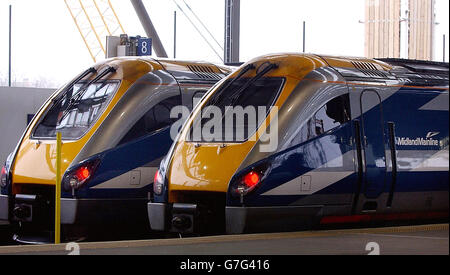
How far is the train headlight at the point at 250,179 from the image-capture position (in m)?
11.6

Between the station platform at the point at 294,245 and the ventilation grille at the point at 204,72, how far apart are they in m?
4.07

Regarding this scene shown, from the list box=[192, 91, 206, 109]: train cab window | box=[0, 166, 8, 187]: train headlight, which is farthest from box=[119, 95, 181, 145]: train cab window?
box=[0, 166, 8, 187]: train headlight

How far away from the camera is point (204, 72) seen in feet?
48.0

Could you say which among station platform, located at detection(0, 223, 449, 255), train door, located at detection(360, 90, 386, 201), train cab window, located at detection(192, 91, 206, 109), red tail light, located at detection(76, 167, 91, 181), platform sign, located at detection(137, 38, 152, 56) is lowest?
station platform, located at detection(0, 223, 449, 255)

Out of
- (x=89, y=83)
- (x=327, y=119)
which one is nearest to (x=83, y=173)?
(x=89, y=83)

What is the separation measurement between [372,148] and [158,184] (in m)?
2.73

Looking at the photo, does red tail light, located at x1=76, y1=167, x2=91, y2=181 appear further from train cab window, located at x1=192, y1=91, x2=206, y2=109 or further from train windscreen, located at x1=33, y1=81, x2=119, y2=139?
train cab window, located at x1=192, y1=91, x2=206, y2=109

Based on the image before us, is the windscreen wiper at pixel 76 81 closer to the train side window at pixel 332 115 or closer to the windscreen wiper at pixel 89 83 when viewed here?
the windscreen wiper at pixel 89 83

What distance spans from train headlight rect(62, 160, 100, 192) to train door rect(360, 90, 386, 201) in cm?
367

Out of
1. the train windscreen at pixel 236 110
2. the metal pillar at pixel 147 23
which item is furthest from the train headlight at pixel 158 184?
the metal pillar at pixel 147 23

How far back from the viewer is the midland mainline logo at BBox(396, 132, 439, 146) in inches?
494

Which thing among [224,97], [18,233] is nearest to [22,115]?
[18,233]

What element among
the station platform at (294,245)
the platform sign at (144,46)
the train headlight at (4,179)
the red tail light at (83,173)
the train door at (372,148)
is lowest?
the station platform at (294,245)

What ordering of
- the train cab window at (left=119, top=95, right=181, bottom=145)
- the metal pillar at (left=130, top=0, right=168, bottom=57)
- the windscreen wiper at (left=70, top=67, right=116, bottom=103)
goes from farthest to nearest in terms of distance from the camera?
the metal pillar at (left=130, top=0, right=168, bottom=57) < the windscreen wiper at (left=70, top=67, right=116, bottom=103) < the train cab window at (left=119, top=95, right=181, bottom=145)
